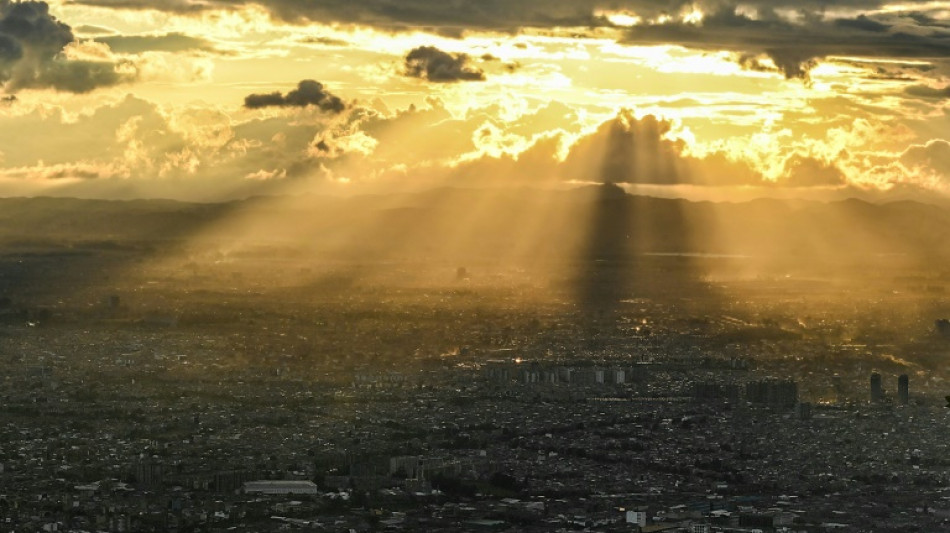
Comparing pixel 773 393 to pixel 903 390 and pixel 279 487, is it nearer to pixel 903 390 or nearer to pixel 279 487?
pixel 903 390

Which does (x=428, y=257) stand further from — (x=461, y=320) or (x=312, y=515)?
(x=312, y=515)

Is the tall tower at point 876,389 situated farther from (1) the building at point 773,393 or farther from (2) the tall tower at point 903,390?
(1) the building at point 773,393

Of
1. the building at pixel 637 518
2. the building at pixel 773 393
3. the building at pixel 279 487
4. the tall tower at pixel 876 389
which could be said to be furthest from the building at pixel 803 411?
the building at pixel 279 487

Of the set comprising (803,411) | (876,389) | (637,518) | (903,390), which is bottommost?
(876,389)

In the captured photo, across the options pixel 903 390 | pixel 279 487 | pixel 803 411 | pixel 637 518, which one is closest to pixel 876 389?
pixel 903 390

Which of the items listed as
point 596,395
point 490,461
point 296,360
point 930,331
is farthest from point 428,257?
point 490,461
